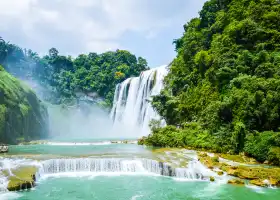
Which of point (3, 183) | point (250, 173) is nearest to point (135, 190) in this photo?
point (250, 173)

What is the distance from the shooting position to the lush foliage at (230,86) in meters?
18.0

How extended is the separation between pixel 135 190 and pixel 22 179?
536 cm

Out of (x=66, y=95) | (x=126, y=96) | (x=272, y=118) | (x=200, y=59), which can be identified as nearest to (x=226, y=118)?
(x=272, y=118)

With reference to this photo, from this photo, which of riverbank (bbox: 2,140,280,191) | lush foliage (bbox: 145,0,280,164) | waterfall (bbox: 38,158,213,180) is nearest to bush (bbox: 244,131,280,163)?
lush foliage (bbox: 145,0,280,164)

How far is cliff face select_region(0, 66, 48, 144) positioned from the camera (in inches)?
1059

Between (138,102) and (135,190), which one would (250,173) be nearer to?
(135,190)

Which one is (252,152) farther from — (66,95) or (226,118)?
(66,95)

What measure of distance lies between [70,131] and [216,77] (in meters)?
32.4

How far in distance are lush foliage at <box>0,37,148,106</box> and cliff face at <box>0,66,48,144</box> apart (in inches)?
779

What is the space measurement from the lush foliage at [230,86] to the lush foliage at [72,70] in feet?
83.1

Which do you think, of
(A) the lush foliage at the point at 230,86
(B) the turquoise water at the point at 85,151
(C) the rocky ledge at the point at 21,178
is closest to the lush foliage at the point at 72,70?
(A) the lush foliage at the point at 230,86

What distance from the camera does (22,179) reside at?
1349cm

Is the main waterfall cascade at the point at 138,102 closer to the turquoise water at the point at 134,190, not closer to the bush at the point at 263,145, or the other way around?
the bush at the point at 263,145

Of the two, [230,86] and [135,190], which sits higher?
[230,86]
